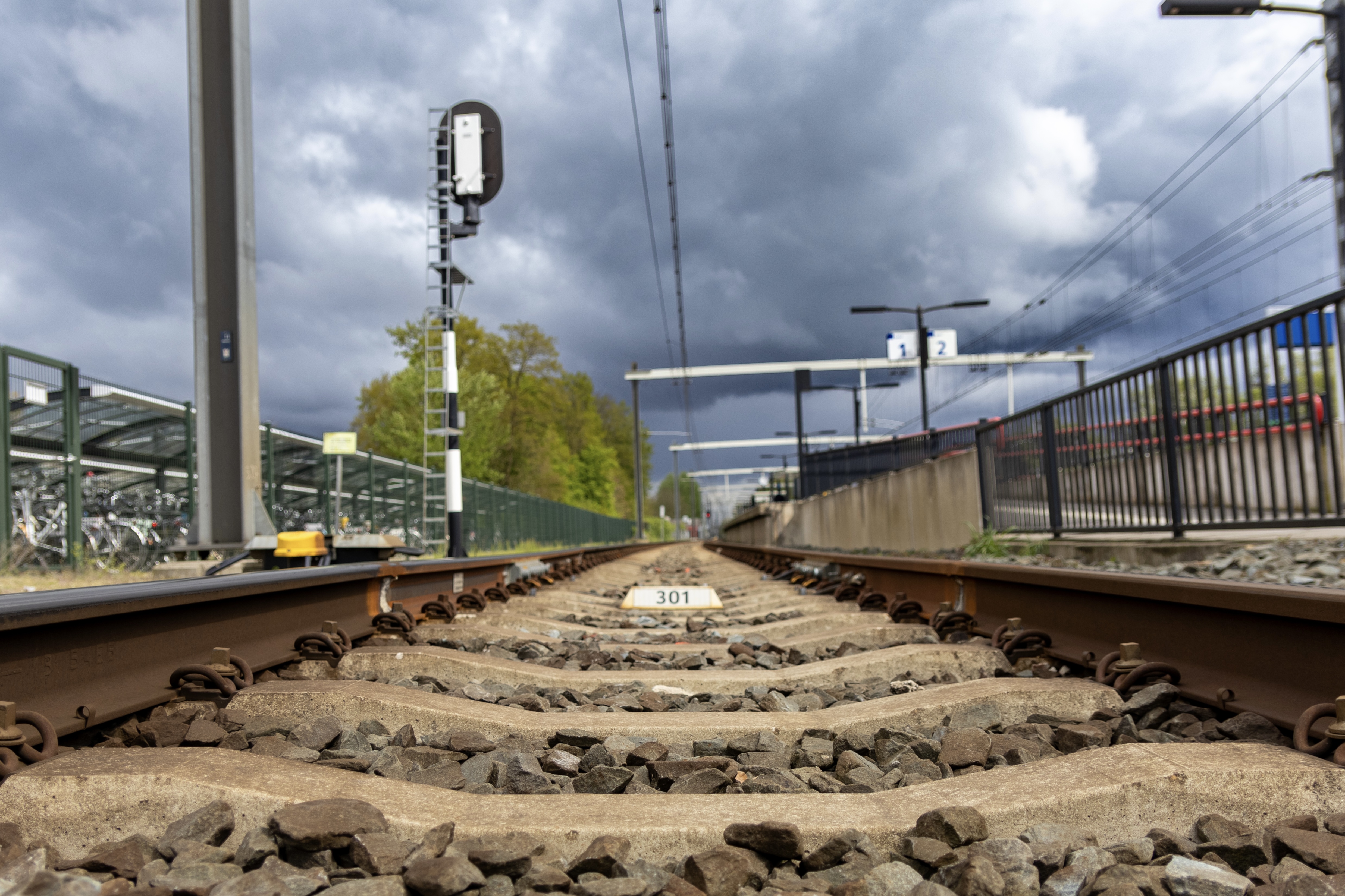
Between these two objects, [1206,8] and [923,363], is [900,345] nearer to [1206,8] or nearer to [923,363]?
[923,363]

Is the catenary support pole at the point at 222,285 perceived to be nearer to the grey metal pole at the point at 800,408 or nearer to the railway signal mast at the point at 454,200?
the railway signal mast at the point at 454,200

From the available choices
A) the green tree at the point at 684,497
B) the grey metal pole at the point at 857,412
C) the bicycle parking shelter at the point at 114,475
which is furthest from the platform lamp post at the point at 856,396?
the green tree at the point at 684,497

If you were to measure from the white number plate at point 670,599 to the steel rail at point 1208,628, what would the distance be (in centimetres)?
269

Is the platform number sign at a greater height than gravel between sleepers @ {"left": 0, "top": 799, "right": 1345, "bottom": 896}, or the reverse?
the platform number sign

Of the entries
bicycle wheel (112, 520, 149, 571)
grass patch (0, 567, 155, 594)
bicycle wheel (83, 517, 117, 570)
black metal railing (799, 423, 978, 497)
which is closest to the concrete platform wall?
black metal railing (799, 423, 978, 497)

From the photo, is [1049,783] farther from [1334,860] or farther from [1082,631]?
[1082,631]

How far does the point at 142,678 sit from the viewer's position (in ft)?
7.78

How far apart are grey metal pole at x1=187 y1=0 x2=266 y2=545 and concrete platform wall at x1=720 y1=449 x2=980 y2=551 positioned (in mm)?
9519

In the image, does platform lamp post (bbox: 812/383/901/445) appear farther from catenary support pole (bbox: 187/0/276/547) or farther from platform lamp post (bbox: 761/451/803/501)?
catenary support pole (bbox: 187/0/276/547)

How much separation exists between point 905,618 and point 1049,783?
308 centimetres

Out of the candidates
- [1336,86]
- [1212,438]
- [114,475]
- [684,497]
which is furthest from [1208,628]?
[684,497]

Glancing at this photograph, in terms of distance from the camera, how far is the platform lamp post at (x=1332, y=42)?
784 centimetres

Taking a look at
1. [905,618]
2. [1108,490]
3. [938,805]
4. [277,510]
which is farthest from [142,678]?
[277,510]

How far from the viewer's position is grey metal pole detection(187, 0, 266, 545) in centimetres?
921
